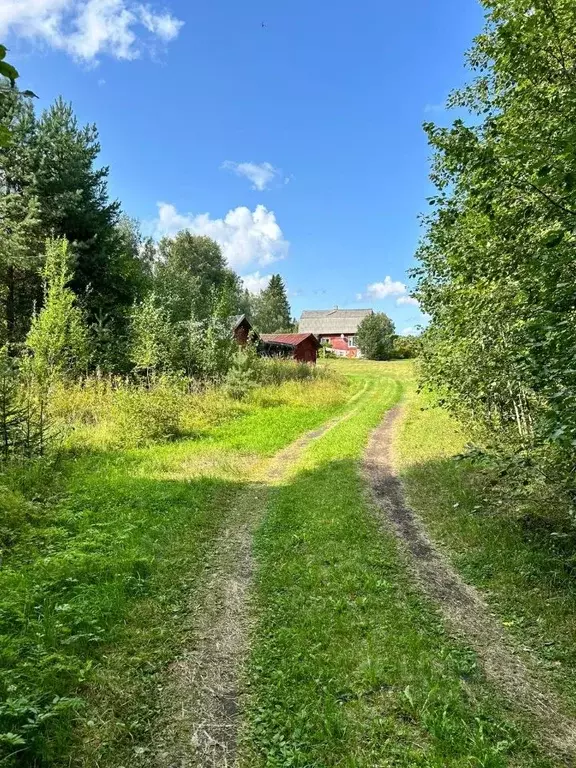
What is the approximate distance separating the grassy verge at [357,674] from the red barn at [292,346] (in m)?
34.7

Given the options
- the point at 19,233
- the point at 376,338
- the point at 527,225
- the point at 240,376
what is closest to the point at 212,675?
the point at 527,225

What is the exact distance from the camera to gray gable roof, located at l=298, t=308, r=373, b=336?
7444 centimetres

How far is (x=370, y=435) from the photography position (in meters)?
15.1

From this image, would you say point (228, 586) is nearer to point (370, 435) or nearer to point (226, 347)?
point (370, 435)

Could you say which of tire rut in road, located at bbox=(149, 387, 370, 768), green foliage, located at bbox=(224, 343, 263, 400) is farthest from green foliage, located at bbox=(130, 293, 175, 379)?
tire rut in road, located at bbox=(149, 387, 370, 768)

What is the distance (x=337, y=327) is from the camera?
7469 centimetres

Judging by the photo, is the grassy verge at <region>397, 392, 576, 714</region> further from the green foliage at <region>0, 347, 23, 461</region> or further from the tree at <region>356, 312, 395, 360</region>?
the tree at <region>356, 312, 395, 360</region>

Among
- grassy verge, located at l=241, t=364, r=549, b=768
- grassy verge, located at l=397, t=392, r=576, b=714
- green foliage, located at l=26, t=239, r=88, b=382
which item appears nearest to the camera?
grassy verge, located at l=241, t=364, r=549, b=768

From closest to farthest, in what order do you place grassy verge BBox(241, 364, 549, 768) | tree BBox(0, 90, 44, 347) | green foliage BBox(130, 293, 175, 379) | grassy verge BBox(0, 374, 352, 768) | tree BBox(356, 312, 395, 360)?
1. grassy verge BBox(241, 364, 549, 768)
2. grassy verge BBox(0, 374, 352, 768)
3. green foliage BBox(130, 293, 175, 379)
4. tree BBox(0, 90, 44, 347)
5. tree BBox(356, 312, 395, 360)

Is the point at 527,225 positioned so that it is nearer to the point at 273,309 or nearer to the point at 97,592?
the point at 97,592

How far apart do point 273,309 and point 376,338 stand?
2148 centimetres

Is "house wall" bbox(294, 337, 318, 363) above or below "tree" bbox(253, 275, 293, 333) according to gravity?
below

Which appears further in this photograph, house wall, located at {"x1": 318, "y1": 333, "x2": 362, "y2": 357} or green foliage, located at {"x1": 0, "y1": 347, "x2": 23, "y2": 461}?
house wall, located at {"x1": 318, "y1": 333, "x2": 362, "y2": 357}

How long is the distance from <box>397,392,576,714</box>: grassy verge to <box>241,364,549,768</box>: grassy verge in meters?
0.81
